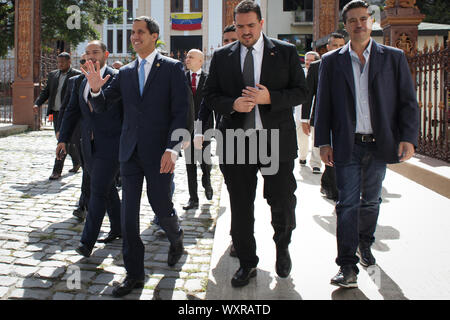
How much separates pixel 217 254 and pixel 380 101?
1.93m

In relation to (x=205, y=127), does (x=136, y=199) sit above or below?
below

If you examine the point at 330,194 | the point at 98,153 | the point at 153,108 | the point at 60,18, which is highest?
the point at 60,18

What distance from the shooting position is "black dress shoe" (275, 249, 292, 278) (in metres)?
3.71

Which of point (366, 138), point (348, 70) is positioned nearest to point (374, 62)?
point (348, 70)

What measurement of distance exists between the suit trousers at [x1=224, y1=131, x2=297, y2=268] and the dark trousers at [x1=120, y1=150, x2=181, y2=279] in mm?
532

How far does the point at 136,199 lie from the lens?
3689mm

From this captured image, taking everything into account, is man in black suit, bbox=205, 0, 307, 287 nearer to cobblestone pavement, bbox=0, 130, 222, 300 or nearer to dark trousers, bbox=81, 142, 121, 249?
cobblestone pavement, bbox=0, 130, 222, 300

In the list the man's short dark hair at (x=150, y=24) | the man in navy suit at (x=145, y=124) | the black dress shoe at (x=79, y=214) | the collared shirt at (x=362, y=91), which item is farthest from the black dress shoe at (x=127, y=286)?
the black dress shoe at (x=79, y=214)

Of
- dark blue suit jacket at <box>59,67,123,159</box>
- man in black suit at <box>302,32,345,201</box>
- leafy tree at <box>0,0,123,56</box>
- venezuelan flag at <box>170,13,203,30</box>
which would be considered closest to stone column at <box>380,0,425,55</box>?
man in black suit at <box>302,32,345,201</box>

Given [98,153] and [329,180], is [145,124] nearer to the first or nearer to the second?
[98,153]

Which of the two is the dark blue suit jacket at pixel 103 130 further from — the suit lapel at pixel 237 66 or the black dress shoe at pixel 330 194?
the black dress shoe at pixel 330 194

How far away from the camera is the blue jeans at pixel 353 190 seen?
3.62 meters
